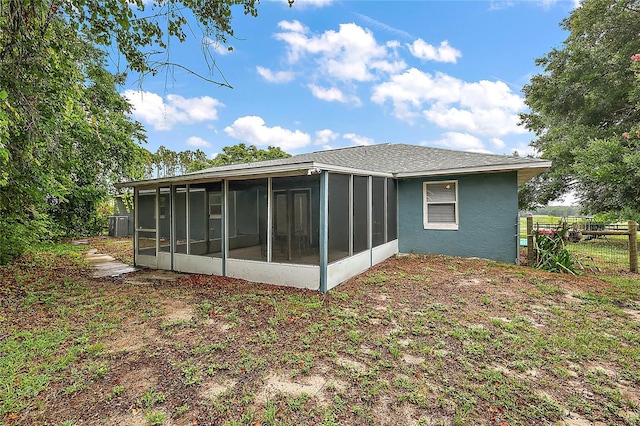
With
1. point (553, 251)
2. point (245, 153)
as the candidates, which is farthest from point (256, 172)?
point (245, 153)

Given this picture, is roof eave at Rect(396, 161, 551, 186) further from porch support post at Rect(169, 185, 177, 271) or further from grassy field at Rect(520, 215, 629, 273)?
porch support post at Rect(169, 185, 177, 271)

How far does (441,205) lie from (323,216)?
442 centimetres

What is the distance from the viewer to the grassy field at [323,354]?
2182 mm

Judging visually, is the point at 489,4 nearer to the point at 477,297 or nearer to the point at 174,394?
the point at 477,297

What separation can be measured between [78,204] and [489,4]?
17686 millimetres

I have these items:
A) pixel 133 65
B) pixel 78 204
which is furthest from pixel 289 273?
pixel 78 204

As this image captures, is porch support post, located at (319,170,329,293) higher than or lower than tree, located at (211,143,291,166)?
lower

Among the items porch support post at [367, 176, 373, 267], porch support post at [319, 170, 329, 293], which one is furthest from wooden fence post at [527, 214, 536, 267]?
porch support post at [319, 170, 329, 293]

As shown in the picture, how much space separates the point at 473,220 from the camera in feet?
24.5

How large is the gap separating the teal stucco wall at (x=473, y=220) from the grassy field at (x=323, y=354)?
6.28 ft

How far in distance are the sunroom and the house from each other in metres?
0.02

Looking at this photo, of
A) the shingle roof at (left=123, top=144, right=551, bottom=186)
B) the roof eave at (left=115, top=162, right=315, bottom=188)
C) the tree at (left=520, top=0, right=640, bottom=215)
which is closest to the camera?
the roof eave at (left=115, top=162, right=315, bottom=188)

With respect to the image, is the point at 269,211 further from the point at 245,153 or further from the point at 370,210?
the point at 245,153

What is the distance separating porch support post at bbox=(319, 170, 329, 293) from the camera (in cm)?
496
